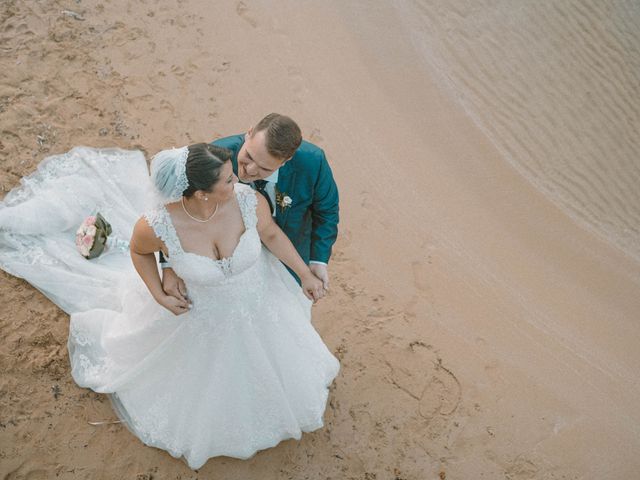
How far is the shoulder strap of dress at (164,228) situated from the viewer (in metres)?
2.95

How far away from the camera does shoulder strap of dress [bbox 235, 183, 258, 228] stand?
121 inches

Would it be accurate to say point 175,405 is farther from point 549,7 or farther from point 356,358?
point 549,7

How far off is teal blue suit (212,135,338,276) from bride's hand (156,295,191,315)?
779mm

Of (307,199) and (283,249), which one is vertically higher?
(307,199)

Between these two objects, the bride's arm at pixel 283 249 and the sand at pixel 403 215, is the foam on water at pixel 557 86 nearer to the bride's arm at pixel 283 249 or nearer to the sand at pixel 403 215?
the sand at pixel 403 215

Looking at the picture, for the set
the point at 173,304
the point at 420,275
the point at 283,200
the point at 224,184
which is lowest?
the point at 420,275

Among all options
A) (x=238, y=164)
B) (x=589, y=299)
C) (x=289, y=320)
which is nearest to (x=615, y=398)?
(x=589, y=299)

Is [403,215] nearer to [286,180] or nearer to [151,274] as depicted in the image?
[286,180]

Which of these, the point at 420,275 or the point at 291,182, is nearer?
the point at 291,182

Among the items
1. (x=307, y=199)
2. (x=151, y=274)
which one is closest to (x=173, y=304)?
(x=151, y=274)

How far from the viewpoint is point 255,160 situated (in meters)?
3.05

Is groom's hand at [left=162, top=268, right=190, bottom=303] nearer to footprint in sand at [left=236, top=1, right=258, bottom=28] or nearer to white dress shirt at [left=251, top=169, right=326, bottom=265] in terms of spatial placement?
white dress shirt at [left=251, top=169, right=326, bottom=265]

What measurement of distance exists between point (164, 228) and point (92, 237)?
157cm

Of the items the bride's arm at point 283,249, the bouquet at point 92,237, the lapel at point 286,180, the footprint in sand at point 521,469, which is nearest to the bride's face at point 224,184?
the bride's arm at point 283,249
